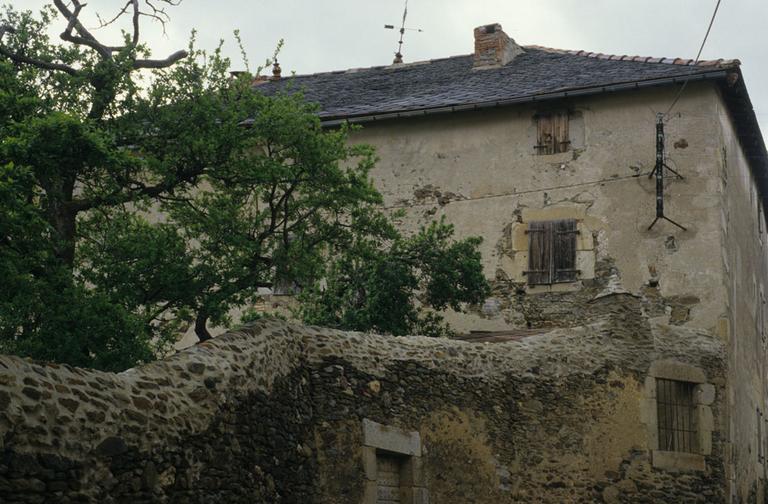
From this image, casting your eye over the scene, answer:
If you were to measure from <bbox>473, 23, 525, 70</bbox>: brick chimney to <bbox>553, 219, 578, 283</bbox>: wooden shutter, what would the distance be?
4.36 meters

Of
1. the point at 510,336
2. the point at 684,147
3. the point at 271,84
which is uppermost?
the point at 271,84

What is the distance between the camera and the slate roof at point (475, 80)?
2073cm

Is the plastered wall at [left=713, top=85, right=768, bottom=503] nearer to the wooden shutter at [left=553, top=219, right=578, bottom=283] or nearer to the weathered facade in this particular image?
the weathered facade

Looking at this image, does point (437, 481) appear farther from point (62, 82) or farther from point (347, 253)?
point (62, 82)

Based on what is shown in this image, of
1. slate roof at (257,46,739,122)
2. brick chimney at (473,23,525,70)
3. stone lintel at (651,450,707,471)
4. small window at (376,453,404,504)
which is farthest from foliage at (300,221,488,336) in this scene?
brick chimney at (473,23,525,70)

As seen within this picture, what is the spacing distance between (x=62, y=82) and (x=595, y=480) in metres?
8.13

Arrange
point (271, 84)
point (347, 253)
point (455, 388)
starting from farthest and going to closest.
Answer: point (271, 84) < point (347, 253) < point (455, 388)

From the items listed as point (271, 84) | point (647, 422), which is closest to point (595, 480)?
point (647, 422)

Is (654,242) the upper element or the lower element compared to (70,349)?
upper

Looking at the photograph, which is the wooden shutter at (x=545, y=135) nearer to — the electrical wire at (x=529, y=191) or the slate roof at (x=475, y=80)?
the slate roof at (x=475, y=80)

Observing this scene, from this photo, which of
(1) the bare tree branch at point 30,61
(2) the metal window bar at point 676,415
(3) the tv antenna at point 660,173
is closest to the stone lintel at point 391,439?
(2) the metal window bar at point 676,415

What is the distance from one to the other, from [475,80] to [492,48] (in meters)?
1.06

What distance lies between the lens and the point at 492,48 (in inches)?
934

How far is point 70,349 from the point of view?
45.1 feet
